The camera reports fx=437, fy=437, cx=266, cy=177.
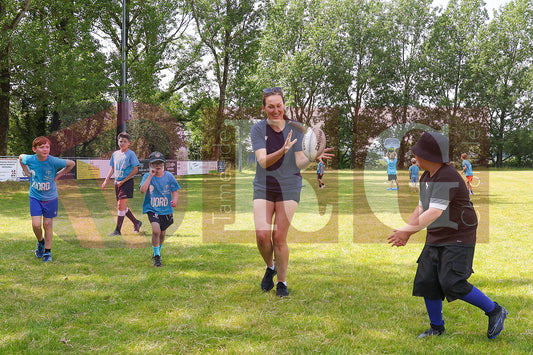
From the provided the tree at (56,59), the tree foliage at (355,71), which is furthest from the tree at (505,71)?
the tree at (56,59)

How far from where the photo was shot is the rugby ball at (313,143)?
15.2 feet

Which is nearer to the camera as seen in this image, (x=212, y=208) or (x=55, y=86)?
(x=212, y=208)

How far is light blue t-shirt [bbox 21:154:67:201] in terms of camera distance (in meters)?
6.47

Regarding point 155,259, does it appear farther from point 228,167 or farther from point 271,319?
point 228,167

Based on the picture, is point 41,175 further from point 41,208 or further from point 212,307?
point 212,307

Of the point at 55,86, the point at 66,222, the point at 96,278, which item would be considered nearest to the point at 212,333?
the point at 96,278

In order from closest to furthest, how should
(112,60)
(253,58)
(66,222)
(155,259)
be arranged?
(155,259), (66,222), (112,60), (253,58)

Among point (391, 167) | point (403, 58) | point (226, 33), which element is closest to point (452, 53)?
point (403, 58)

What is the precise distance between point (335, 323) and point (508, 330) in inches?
60.7

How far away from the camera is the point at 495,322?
12.0 feet

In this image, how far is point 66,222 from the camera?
10.9m

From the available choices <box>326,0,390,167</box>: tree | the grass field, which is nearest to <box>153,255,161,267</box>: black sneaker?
the grass field

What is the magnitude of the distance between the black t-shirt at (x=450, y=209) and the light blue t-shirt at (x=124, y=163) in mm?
6322

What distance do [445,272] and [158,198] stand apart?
4.14 meters
